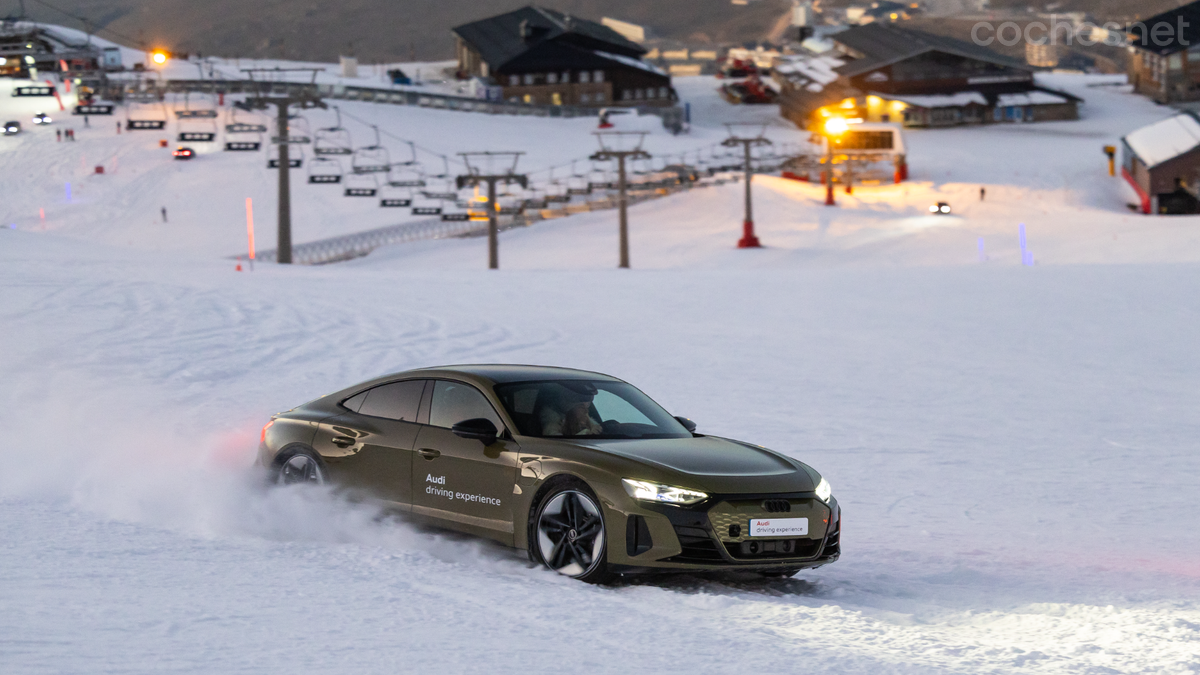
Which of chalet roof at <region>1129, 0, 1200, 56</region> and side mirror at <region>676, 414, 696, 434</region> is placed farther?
chalet roof at <region>1129, 0, 1200, 56</region>

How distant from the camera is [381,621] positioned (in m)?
6.32

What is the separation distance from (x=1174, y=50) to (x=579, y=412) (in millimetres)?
112627

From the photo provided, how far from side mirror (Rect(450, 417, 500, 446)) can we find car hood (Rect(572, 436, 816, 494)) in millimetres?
518

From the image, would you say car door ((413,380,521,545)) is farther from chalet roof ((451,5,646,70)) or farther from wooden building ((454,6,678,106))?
chalet roof ((451,5,646,70))

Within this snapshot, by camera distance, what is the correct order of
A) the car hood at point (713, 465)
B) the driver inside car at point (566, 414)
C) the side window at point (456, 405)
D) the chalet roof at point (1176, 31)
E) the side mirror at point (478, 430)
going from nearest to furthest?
the car hood at point (713, 465)
the side mirror at point (478, 430)
the driver inside car at point (566, 414)
the side window at point (456, 405)
the chalet roof at point (1176, 31)

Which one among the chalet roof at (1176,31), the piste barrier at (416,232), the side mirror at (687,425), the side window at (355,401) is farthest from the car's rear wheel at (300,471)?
the chalet roof at (1176,31)

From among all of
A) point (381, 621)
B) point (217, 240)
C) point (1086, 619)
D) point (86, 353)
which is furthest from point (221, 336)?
point (217, 240)

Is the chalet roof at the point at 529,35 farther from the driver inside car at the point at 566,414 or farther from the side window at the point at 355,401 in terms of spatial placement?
the driver inside car at the point at 566,414

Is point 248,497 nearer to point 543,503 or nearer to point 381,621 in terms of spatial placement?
point 543,503

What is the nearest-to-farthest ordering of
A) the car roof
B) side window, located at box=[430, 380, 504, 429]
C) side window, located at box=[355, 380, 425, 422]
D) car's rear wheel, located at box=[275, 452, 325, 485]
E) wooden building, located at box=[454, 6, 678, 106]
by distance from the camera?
side window, located at box=[430, 380, 504, 429] < the car roof < side window, located at box=[355, 380, 425, 422] < car's rear wheel, located at box=[275, 452, 325, 485] < wooden building, located at box=[454, 6, 678, 106]

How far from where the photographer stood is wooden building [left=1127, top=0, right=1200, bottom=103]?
107 m

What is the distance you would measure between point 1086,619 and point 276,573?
4.43 m

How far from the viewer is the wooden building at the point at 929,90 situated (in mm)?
106875

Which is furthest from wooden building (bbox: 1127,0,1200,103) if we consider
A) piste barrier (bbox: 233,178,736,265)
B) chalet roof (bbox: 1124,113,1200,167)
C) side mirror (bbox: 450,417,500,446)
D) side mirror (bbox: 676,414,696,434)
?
side mirror (bbox: 450,417,500,446)
